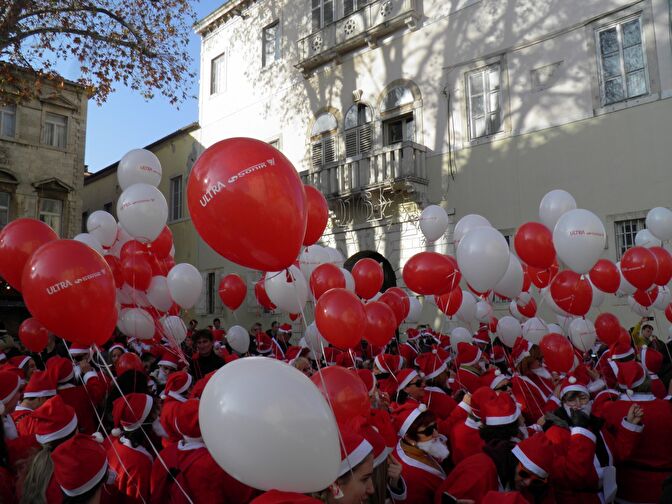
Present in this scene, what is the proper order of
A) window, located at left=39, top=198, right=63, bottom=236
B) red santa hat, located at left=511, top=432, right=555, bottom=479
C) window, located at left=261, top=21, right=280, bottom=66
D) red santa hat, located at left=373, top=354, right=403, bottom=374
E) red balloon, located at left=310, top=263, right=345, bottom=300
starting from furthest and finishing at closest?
window, located at left=39, top=198, right=63, bottom=236
window, located at left=261, top=21, right=280, bottom=66
red balloon, located at left=310, top=263, right=345, bottom=300
red santa hat, located at left=373, top=354, right=403, bottom=374
red santa hat, located at left=511, top=432, right=555, bottom=479

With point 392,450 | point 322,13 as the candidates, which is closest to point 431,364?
point 392,450

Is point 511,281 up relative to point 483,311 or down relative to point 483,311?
up

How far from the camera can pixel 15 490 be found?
9.41 feet

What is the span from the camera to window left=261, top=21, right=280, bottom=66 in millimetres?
18938

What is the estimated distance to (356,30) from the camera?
51.5ft

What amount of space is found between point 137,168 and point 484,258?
176 inches

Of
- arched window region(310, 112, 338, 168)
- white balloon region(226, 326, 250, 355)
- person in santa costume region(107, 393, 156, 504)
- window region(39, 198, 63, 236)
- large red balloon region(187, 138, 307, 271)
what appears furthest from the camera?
window region(39, 198, 63, 236)

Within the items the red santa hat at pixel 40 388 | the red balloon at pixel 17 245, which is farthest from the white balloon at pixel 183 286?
the red santa hat at pixel 40 388

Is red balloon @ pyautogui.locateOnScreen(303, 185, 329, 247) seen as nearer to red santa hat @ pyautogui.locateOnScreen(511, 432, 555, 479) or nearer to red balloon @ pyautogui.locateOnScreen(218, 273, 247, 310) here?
red santa hat @ pyautogui.locateOnScreen(511, 432, 555, 479)

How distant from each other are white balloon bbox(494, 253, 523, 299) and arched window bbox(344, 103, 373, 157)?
28.3ft

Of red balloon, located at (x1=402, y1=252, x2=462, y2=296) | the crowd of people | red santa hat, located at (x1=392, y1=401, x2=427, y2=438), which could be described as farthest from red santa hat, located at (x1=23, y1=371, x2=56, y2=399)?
red balloon, located at (x1=402, y1=252, x2=462, y2=296)

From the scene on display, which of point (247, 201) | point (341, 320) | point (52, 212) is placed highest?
point (52, 212)

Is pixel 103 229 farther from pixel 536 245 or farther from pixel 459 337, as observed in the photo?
pixel 536 245

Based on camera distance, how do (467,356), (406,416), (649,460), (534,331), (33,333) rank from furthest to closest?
(534,331)
(33,333)
(467,356)
(649,460)
(406,416)
